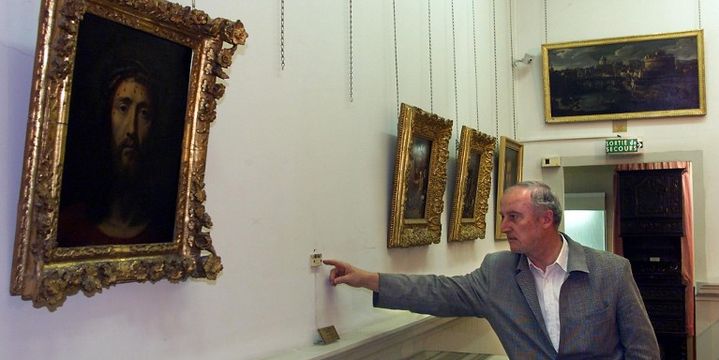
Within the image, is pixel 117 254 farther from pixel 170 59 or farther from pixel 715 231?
pixel 715 231

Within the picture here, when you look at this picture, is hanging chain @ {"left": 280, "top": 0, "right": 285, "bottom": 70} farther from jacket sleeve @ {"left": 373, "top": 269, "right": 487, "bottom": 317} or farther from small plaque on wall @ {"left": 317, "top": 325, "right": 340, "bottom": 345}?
small plaque on wall @ {"left": 317, "top": 325, "right": 340, "bottom": 345}

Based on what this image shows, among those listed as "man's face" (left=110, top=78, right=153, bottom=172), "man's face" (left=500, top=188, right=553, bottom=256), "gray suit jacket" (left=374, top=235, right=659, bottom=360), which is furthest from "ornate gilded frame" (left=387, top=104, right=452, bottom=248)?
"man's face" (left=110, top=78, right=153, bottom=172)

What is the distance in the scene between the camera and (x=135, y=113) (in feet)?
8.59

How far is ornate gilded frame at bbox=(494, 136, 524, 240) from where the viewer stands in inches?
314

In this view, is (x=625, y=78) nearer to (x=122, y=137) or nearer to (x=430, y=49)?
(x=430, y=49)

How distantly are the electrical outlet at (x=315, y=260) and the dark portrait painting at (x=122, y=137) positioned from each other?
1.29 m

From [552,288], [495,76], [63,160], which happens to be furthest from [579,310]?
[495,76]

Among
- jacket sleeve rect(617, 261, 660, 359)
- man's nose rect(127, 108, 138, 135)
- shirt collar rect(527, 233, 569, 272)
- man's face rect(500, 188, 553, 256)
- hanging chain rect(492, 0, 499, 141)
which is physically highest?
hanging chain rect(492, 0, 499, 141)

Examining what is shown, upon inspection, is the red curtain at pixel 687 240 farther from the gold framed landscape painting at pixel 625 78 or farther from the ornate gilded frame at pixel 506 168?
the ornate gilded frame at pixel 506 168

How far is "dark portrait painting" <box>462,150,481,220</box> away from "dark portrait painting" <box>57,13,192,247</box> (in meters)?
4.20

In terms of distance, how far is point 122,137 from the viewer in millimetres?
2570

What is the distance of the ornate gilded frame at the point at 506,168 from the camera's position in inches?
314

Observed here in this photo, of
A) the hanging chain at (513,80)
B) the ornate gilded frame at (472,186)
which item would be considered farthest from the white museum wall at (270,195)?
the hanging chain at (513,80)

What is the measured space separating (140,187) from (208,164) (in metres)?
0.52
